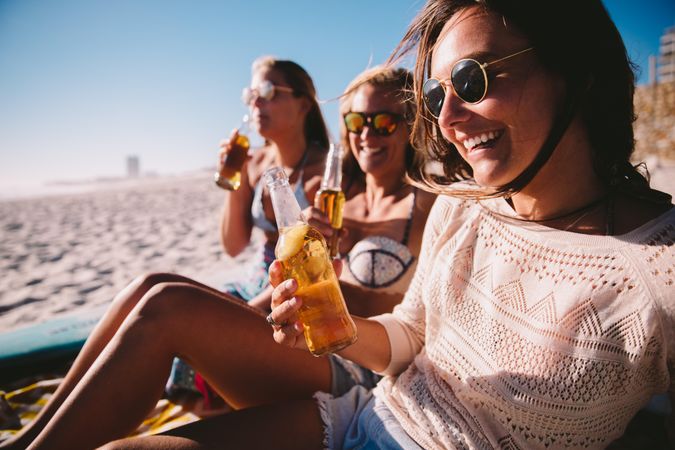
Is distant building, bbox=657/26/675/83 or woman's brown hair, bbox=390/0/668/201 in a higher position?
distant building, bbox=657/26/675/83

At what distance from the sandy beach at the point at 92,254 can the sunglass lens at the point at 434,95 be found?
3132mm

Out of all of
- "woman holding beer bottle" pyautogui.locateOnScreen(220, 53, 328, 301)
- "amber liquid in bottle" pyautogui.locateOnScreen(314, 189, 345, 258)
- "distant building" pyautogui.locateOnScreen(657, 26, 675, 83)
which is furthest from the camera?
"distant building" pyautogui.locateOnScreen(657, 26, 675, 83)

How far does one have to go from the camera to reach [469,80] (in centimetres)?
133

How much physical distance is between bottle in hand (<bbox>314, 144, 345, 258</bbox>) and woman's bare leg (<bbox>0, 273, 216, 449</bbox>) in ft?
2.65

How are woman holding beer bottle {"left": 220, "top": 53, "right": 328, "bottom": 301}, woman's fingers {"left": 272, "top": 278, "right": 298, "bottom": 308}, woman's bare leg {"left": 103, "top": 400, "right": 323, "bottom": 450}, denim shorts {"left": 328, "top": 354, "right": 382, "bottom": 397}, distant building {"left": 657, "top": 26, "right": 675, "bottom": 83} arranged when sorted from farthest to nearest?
1. distant building {"left": 657, "top": 26, "right": 675, "bottom": 83}
2. woman holding beer bottle {"left": 220, "top": 53, "right": 328, "bottom": 301}
3. denim shorts {"left": 328, "top": 354, "right": 382, "bottom": 397}
4. woman's bare leg {"left": 103, "top": 400, "right": 323, "bottom": 450}
5. woman's fingers {"left": 272, "top": 278, "right": 298, "bottom": 308}

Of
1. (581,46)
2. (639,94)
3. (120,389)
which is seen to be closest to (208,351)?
(120,389)

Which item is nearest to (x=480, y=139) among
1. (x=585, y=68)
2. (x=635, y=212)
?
(x=585, y=68)

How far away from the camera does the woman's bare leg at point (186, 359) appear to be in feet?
5.24

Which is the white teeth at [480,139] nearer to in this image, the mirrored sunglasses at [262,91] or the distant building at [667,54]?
the mirrored sunglasses at [262,91]

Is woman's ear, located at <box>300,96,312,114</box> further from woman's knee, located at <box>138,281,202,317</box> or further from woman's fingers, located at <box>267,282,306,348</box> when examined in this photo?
woman's fingers, located at <box>267,282,306,348</box>

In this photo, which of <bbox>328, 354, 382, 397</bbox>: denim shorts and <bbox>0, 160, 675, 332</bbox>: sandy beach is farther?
<bbox>0, 160, 675, 332</bbox>: sandy beach

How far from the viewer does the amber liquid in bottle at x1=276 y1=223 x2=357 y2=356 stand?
141cm

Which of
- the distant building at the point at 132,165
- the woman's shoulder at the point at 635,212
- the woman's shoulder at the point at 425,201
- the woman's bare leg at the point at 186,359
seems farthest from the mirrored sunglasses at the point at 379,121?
the distant building at the point at 132,165

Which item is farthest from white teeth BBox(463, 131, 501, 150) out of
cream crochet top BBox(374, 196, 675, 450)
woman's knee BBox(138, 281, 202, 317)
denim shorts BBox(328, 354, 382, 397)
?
woman's knee BBox(138, 281, 202, 317)
